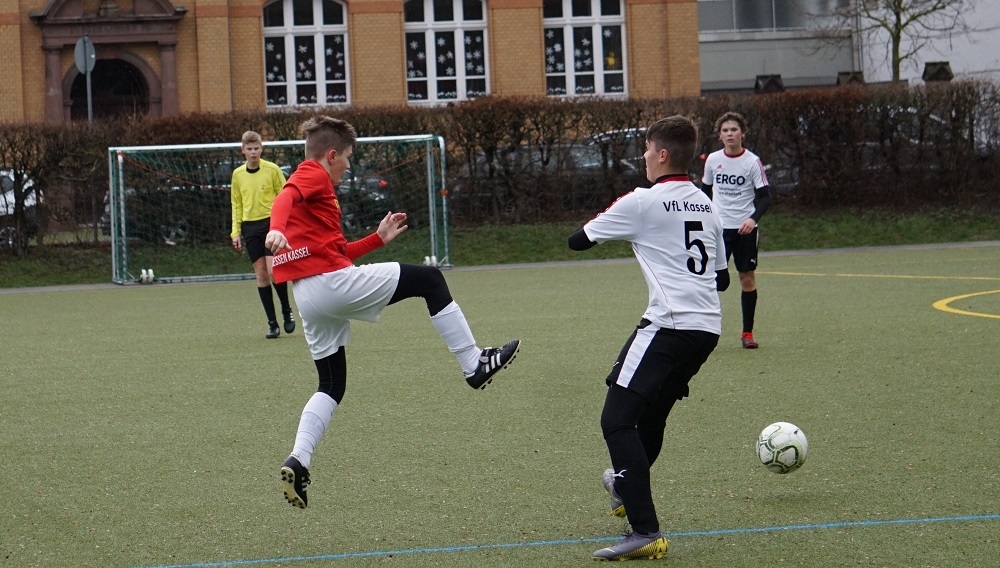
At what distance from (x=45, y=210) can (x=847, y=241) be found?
14748 millimetres

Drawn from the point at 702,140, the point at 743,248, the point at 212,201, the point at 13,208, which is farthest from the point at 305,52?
the point at 743,248

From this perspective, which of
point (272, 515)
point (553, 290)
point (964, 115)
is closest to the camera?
point (272, 515)

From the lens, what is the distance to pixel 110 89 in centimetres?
3481

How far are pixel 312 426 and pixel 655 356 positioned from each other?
1645mm

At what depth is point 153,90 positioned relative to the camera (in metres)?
34.0

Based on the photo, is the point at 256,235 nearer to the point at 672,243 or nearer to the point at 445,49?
the point at 672,243

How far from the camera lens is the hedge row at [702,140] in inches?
990

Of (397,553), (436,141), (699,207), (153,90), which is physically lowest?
(397,553)

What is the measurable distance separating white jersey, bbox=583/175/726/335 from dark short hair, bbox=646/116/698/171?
0.08m

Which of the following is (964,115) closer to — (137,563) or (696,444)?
(696,444)

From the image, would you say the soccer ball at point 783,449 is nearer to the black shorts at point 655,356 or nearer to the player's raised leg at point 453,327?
the black shorts at point 655,356

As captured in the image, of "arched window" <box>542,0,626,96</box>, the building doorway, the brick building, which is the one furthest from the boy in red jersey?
"arched window" <box>542,0,626,96</box>

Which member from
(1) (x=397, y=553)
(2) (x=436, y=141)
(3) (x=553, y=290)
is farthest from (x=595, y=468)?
(2) (x=436, y=141)

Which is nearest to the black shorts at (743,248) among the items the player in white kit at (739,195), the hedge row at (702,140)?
the player in white kit at (739,195)
